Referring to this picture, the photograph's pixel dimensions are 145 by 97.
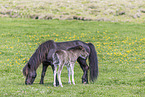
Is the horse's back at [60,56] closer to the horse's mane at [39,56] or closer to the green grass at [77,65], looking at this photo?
the horse's mane at [39,56]

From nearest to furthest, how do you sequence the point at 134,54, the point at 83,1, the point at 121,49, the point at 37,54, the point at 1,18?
the point at 37,54 < the point at 134,54 < the point at 121,49 < the point at 1,18 < the point at 83,1

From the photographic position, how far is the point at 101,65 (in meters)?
19.5

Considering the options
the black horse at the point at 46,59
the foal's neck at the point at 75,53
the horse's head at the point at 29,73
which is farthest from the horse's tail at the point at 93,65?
the horse's head at the point at 29,73

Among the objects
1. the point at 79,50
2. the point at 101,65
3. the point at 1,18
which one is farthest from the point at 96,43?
the point at 1,18

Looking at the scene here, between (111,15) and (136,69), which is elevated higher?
(111,15)

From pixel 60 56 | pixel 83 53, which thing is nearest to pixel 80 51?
pixel 83 53

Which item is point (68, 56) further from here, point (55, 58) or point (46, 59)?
point (46, 59)

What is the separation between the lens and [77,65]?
65.3ft

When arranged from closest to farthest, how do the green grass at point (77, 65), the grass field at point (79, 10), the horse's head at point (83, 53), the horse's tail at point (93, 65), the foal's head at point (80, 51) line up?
the green grass at point (77, 65)
the foal's head at point (80, 51)
the horse's head at point (83, 53)
the horse's tail at point (93, 65)
the grass field at point (79, 10)

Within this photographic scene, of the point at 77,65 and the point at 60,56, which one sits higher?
the point at 60,56

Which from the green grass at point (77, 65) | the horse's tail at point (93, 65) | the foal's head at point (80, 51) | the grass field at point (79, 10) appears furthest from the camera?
the grass field at point (79, 10)

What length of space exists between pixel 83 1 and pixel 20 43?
124ft

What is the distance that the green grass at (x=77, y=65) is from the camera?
36.1ft

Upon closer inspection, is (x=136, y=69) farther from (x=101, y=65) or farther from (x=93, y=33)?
(x=93, y=33)
